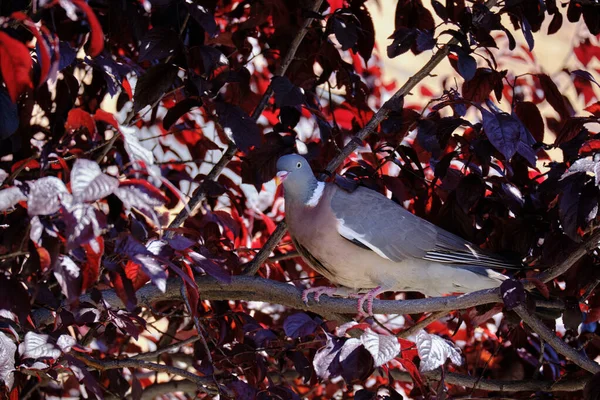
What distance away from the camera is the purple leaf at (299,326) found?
2.01 meters

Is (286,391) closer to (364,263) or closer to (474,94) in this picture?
(364,263)

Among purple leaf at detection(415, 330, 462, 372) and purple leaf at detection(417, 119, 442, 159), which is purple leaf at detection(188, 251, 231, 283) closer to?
purple leaf at detection(415, 330, 462, 372)

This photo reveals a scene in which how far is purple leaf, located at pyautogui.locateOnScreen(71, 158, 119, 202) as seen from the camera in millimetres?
1243

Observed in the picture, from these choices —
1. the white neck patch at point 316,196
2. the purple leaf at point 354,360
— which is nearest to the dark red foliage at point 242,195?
the purple leaf at point 354,360

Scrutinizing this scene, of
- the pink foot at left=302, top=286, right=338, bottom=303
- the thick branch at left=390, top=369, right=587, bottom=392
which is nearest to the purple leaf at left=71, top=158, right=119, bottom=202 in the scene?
the pink foot at left=302, top=286, right=338, bottom=303

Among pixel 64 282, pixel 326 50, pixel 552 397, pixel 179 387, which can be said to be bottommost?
pixel 179 387

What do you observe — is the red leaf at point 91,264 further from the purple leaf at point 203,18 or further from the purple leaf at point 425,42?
the purple leaf at point 425,42

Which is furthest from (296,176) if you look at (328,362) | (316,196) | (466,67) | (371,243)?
(328,362)

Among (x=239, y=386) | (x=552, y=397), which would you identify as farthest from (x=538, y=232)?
(x=239, y=386)

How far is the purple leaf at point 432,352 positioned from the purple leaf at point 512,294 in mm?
239

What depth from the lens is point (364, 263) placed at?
98.7 inches

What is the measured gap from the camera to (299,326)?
80.1 inches

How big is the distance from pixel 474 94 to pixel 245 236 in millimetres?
951

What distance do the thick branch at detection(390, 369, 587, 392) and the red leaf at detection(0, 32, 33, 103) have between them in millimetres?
1468
